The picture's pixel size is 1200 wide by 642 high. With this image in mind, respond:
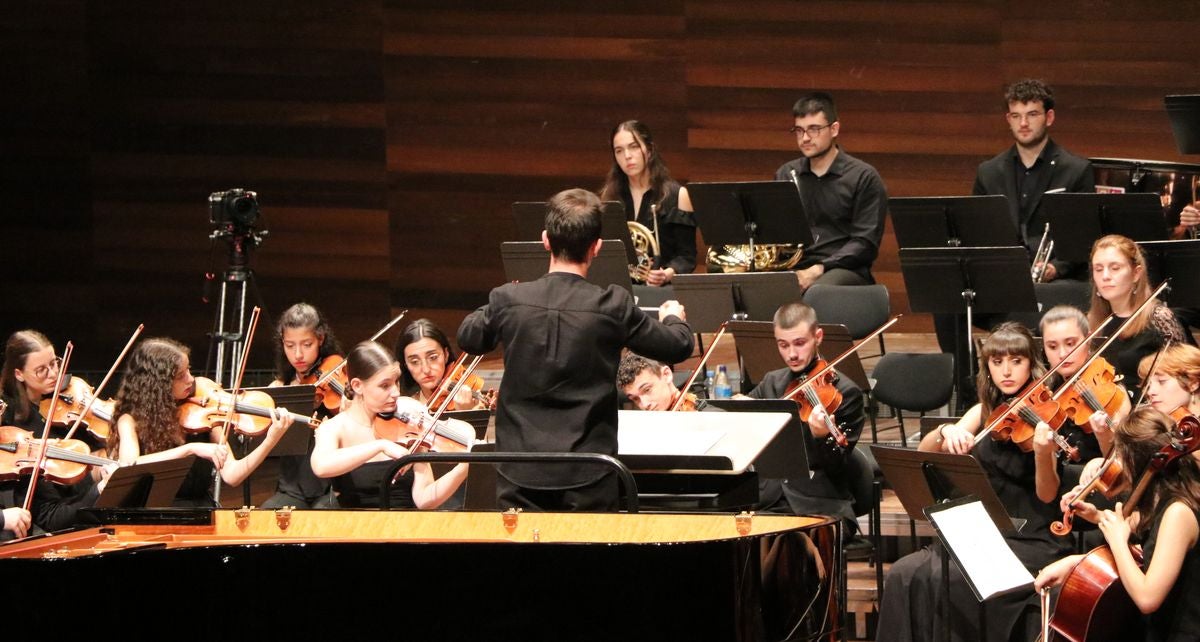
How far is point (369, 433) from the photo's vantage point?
14.0 feet

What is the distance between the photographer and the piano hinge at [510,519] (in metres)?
2.90

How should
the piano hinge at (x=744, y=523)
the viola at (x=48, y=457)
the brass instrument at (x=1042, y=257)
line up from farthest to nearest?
the brass instrument at (x=1042, y=257), the viola at (x=48, y=457), the piano hinge at (x=744, y=523)

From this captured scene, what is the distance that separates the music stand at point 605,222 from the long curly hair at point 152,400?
4.75ft

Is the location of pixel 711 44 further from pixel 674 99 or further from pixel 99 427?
pixel 99 427

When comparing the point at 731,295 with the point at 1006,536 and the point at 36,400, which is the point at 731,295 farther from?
the point at 36,400

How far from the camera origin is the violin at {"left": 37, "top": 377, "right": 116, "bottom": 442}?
184 inches

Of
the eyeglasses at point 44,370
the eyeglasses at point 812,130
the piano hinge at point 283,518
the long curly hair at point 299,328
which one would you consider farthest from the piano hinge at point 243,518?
the eyeglasses at point 812,130

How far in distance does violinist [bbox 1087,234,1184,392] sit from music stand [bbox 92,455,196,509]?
2.81 m

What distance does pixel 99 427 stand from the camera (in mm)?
4734

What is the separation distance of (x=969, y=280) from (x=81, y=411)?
2.96 m

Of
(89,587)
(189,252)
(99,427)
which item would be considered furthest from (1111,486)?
(189,252)

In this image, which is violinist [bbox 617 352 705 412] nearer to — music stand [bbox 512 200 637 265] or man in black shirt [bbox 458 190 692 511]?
music stand [bbox 512 200 637 265]

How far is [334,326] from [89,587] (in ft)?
16.4

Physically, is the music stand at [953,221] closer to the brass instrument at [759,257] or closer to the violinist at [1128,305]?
the brass instrument at [759,257]
